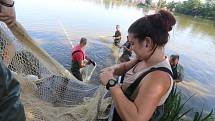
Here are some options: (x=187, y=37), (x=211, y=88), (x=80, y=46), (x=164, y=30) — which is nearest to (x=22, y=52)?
(x=164, y=30)

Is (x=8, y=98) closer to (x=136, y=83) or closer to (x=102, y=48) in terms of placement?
(x=136, y=83)

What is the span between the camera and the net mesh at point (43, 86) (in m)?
2.91

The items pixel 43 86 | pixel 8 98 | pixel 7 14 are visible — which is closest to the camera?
pixel 8 98

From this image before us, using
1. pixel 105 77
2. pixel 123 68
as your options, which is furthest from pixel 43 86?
pixel 105 77

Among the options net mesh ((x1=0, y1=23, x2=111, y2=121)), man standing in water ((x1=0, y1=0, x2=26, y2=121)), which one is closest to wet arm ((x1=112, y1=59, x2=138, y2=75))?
net mesh ((x1=0, y1=23, x2=111, y2=121))

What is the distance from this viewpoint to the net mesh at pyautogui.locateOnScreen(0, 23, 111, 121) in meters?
2.91

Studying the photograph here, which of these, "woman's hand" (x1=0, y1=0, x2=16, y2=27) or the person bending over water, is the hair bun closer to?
the person bending over water

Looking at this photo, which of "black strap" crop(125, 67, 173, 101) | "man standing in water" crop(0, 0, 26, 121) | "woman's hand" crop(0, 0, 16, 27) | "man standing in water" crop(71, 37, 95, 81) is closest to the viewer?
"man standing in water" crop(0, 0, 26, 121)

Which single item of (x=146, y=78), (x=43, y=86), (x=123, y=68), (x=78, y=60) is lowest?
(x=78, y=60)

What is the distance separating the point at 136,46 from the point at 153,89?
13.3 inches

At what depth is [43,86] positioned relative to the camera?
3404mm

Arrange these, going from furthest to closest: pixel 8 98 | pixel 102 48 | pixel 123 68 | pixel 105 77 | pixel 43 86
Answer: pixel 102 48, pixel 43 86, pixel 123 68, pixel 105 77, pixel 8 98

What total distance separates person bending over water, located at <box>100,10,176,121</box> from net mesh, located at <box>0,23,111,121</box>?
66cm

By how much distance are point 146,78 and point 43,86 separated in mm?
1528
